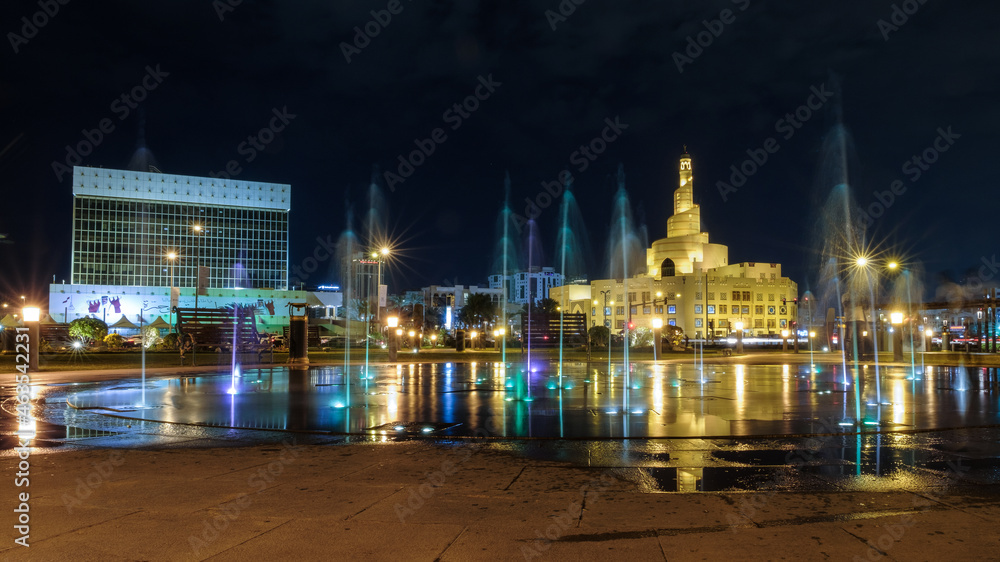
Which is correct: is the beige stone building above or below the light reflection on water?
above

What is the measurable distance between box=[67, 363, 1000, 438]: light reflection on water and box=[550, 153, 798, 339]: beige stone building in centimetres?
9681

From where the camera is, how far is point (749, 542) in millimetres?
5199

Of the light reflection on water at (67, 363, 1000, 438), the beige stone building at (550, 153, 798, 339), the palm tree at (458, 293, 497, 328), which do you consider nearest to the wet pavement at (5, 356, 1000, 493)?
the light reflection on water at (67, 363, 1000, 438)

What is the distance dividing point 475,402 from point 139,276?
10903 cm

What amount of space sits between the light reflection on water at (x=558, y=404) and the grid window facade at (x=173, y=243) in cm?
9388

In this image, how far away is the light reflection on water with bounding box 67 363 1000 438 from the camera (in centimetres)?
1133

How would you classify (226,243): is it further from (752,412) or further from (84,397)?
(752,412)

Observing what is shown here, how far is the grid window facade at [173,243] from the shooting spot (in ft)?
350

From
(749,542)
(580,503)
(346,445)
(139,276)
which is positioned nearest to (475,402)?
(346,445)

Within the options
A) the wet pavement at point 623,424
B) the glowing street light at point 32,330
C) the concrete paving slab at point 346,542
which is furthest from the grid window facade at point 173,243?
the concrete paving slab at point 346,542

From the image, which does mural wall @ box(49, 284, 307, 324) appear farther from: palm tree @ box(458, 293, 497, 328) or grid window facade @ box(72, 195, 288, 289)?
palm tree @ box(458, 293, 497, 328)

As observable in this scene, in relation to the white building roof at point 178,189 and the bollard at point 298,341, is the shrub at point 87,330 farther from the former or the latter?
the white building roof at point 178,189

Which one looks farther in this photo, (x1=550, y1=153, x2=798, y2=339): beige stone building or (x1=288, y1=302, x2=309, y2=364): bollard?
(x1=550, y1=153, x2=798, y2=339): beige stone building

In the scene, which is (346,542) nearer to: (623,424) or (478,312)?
(623,424)
